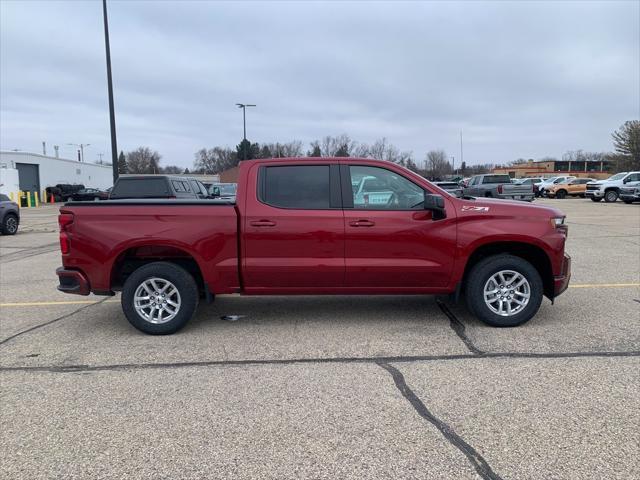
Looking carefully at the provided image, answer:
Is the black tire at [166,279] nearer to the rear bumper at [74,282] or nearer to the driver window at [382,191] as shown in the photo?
the rear bumper at [74,282]

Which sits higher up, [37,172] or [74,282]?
[37,172]

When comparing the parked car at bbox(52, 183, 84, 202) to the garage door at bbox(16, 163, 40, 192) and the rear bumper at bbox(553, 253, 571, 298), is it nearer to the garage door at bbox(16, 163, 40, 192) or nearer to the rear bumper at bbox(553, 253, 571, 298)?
the garage door at bbox(16, 163, 40, 192)

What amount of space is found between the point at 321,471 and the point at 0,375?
315 cm

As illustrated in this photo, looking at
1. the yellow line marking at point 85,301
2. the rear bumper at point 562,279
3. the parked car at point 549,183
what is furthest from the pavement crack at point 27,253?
the parked car at point 549,183

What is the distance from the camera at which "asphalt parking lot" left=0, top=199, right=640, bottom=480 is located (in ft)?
9.87

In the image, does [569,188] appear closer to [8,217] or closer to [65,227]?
[8,217]

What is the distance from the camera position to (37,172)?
4950 cm

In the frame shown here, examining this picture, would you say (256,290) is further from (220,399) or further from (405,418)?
(405,418)

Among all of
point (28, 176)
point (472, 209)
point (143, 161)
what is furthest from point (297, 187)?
point (143, 161)

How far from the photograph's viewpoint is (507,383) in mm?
4062

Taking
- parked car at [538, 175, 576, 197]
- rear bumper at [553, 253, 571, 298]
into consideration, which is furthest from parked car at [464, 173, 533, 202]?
rear bumper at [553, 253, 571, 298]

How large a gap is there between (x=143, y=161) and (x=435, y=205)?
12692 cm

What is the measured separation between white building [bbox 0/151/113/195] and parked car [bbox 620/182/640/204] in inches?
1677

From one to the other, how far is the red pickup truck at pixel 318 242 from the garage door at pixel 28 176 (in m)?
49.2
